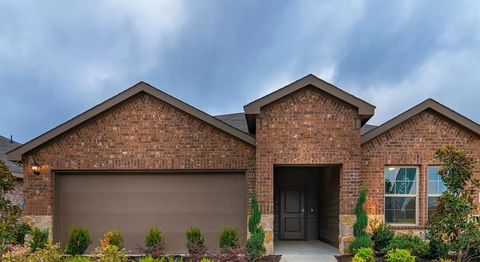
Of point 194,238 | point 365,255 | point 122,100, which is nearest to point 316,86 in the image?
point 365,255

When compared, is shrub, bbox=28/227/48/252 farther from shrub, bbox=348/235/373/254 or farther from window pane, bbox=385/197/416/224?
window pane, bbox=385/197/416/224

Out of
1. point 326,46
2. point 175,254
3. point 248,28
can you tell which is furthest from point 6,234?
point 326,46

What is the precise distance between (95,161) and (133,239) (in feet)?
8.07

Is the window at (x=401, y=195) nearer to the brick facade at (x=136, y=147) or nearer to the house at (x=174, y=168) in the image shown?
the house at (x=174, y=168)

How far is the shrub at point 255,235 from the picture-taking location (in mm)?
10156

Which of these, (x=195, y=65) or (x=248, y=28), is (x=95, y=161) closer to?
(x=248, y=28)

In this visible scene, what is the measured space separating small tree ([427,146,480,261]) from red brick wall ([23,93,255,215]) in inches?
188

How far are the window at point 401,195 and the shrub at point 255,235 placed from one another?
382 cm

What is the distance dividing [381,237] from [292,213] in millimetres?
3968

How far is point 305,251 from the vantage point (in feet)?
37.8

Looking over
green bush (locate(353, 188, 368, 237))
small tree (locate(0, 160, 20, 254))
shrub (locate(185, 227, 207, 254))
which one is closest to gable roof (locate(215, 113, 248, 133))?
shrub (locate(185, 227, 207, 254))

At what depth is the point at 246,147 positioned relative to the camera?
11461mm

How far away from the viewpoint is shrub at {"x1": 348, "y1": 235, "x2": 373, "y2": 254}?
10.2 m

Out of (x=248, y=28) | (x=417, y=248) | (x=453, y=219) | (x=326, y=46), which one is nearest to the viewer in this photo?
(x=453, y=219)
